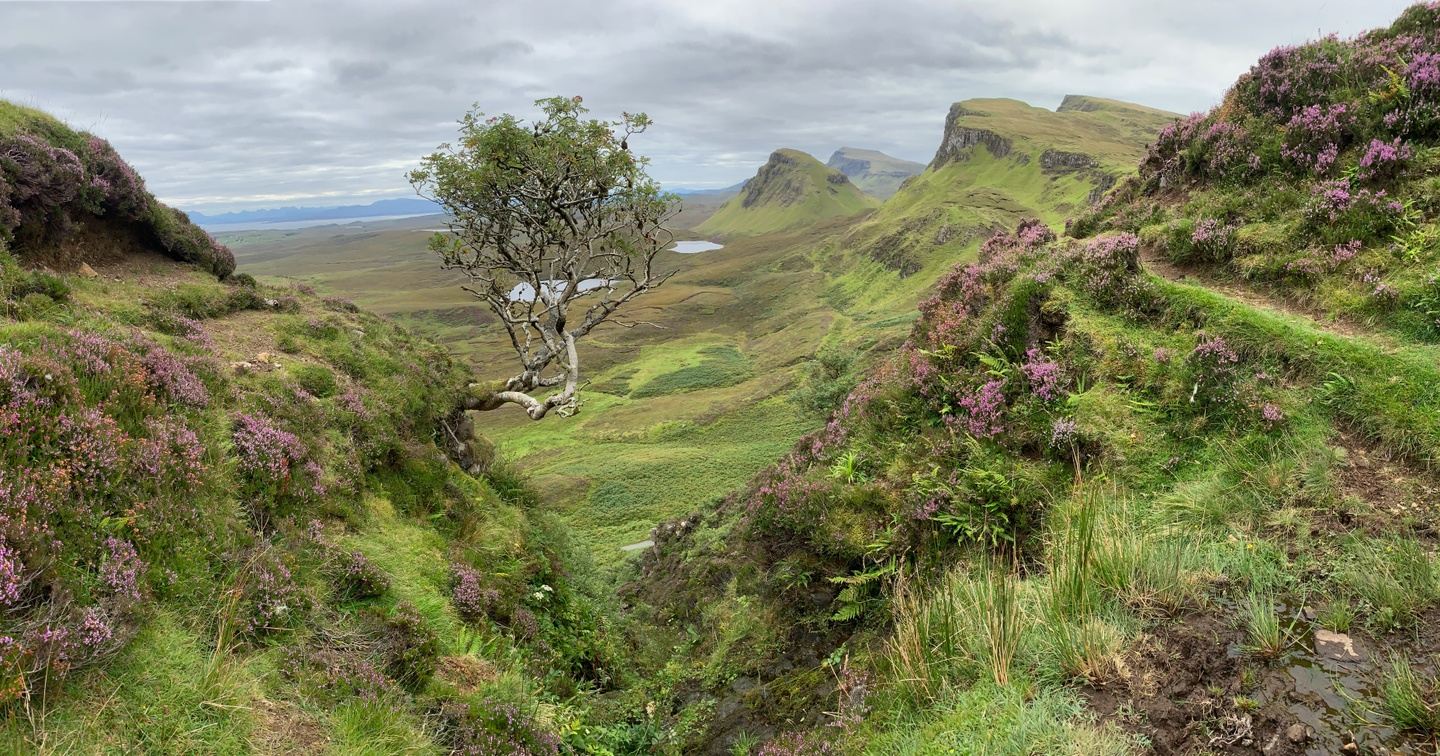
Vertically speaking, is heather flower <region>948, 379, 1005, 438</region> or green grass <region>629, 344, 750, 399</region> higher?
heather flower <region>948, 379, 1005, 438</region>

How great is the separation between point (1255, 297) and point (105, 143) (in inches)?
1066

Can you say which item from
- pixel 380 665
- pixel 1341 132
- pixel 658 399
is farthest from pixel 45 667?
pixel 658 399

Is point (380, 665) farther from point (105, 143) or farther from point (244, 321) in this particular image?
point (105, 143)

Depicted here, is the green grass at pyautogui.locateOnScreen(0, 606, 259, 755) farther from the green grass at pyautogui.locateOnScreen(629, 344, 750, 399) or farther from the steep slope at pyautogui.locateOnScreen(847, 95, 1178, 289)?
the steep slope at pyautogui.locateOnScreen(847, 95, 1178, 289)

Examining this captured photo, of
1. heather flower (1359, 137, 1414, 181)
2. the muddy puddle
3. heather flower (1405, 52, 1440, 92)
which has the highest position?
heather flower (1405, 52, 1440, 92)

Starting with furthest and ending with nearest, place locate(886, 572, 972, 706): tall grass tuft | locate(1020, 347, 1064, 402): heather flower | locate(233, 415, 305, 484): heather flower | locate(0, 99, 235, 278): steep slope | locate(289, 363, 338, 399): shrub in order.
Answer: locate(0, 99, 235, 278): steep slope
locate(289, 363, 338, 399): shrub
locate(1020, 347, 1064, 402): heather flower
locate(233, 415, 305, 484): heather flower
locate(886, 572, 972, 706): tall grass tuft

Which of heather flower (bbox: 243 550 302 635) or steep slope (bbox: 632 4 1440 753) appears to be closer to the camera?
steep slope (bbox: 632 4 1440 753)

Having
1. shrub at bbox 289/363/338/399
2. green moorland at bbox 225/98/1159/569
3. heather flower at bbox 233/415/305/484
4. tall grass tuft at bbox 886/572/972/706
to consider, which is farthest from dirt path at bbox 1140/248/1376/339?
green moorland at bbox 225/98/1159/569

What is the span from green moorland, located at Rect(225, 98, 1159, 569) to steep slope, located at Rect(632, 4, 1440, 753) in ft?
45.8

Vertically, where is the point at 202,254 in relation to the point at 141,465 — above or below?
above

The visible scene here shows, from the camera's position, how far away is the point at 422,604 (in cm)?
766

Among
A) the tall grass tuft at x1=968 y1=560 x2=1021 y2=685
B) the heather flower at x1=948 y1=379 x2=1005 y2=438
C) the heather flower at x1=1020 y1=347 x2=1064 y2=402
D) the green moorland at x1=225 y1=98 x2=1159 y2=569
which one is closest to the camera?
the tall grass tuft at x1=968 y1=560 x2=1021 y2=685

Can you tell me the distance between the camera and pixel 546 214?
19.6 meters

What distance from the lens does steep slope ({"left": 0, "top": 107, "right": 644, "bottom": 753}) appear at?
412 centimetres
